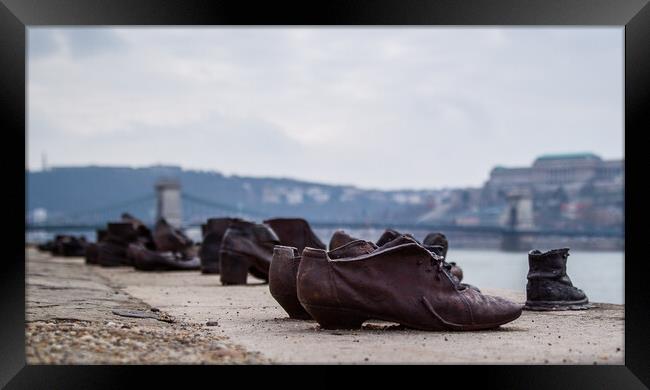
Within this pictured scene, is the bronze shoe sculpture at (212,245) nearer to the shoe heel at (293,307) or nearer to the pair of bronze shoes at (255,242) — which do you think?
the pair of bronze shoes at (255,242)

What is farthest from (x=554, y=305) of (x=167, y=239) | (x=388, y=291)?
(x=167, y=239)

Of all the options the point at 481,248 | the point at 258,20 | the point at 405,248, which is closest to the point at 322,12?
the point at 258,20

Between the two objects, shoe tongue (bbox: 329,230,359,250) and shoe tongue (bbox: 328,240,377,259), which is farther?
shoe tongue (bbox: 329,230,359,250)

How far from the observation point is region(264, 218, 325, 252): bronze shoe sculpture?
10641 millimetres

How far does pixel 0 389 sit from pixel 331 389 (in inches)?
55.9

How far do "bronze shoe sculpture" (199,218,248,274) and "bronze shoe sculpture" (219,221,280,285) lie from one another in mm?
2824

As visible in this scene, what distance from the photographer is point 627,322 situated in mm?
4863

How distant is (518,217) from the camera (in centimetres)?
6956

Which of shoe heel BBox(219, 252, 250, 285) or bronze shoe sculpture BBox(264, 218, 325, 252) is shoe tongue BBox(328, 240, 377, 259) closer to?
bronze shoe sculpture BBox(264, 218, 325, 252)

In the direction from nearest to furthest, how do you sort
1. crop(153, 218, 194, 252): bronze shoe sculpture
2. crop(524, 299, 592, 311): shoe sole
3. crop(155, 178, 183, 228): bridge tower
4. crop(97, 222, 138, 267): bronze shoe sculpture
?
crop(524, 299, 592, 311): shoe sole < crop(153, 218, 194, 252): bronze shoe sculpture < crop(97, 222, 138, 267): bronze shoe sculpture < crop(155, 178, 183, 228): bridge tower

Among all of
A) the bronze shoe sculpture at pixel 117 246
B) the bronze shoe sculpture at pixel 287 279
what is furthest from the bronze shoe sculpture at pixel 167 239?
the bronze shoe sculpture at pixel 287 279

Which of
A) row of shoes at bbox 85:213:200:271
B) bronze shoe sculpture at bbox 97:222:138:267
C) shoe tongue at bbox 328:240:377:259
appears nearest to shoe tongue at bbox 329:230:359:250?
shoe tongue at bbox 328:240:377:259

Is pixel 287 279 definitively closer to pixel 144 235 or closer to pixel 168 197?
pixel 144 235

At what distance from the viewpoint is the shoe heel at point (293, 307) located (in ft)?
21.1
